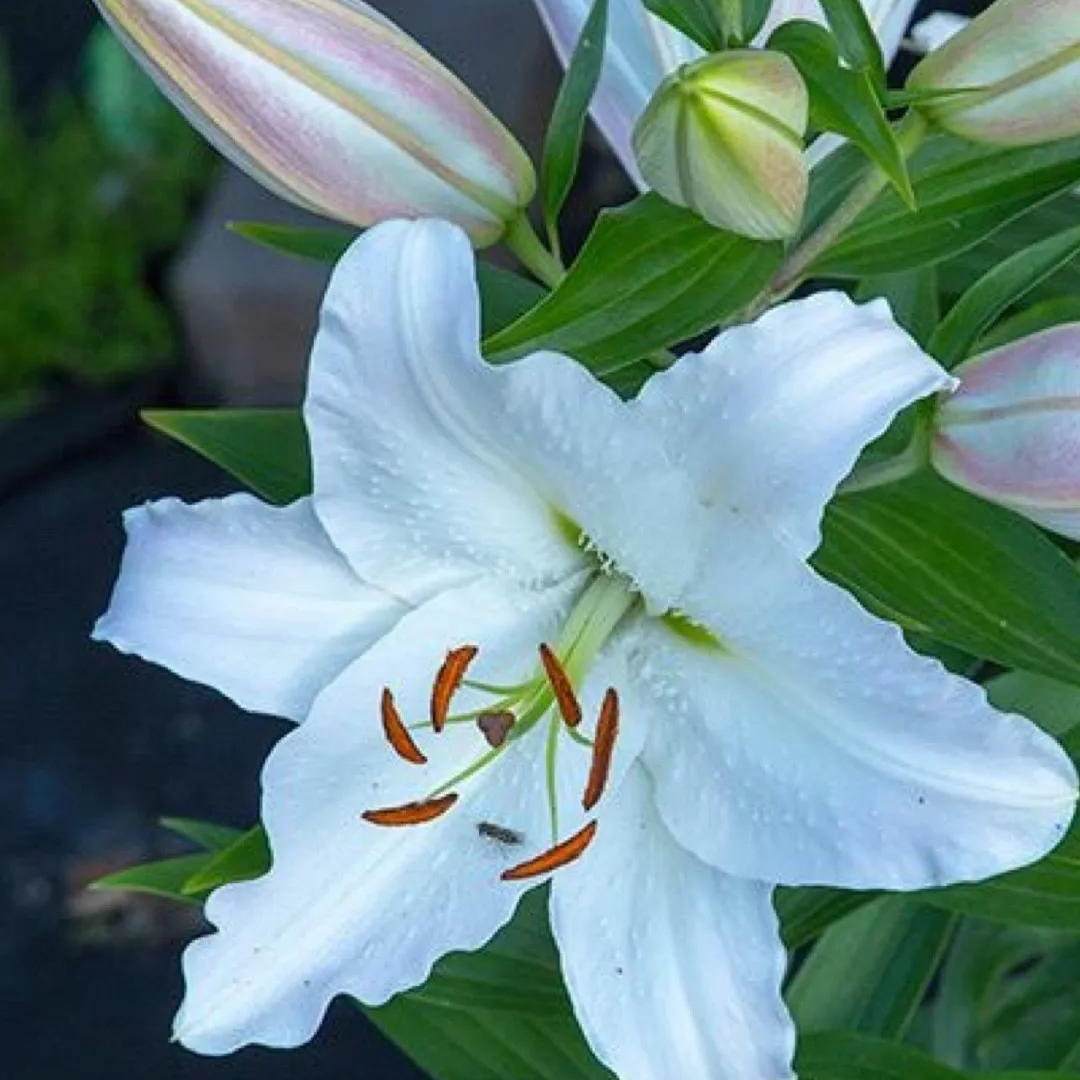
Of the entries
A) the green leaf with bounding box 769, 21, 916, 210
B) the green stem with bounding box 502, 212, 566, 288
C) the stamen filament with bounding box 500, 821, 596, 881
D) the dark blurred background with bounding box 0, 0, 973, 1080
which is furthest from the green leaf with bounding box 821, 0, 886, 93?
the dark blurred background with bounding box 0, 0, 973, 1080

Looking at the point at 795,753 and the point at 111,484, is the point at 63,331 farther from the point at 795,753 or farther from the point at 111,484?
the point at 795,753

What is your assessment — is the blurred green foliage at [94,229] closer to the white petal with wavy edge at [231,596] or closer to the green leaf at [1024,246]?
the green leaf at [1024,246]

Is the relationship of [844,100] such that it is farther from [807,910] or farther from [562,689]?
[807,910]

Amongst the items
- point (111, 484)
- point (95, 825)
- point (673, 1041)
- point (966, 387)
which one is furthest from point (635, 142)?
point (111, 484)

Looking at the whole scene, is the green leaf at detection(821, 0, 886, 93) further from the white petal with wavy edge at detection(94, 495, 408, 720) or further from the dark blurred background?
the dark blurred background

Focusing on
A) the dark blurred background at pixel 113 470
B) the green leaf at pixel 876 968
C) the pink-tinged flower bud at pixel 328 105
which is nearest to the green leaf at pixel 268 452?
the pink-tinged flower bud at pixel 328 105

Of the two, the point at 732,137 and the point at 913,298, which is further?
the point at 913,298

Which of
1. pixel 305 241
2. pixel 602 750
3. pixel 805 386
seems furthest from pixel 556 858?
pixel 305 241
